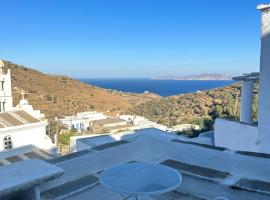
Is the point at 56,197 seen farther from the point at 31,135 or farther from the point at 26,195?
the point at 31,135

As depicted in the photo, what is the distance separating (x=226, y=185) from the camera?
3.63m

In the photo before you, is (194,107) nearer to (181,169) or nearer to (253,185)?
(181,169)

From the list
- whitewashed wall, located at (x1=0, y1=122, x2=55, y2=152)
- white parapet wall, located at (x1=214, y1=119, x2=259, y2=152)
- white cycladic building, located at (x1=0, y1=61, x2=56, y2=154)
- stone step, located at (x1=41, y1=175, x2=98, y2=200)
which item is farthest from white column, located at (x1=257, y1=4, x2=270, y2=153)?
whitewashed wall, located at (x1=0, y1=122, x2=55, y2=152)

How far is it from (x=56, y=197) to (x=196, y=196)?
159cm

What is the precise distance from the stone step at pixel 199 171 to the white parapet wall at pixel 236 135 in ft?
11.4

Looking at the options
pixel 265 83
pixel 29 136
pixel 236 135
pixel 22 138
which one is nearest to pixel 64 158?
pixel 265 83

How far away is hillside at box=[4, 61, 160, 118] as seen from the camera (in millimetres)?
44025

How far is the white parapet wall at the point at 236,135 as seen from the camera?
7703 mm

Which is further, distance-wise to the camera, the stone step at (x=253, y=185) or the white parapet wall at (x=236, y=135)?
the white parapet wall at (x=236, y=135)

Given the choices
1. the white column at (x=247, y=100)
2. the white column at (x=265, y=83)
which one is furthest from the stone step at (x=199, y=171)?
the white column at (x=247, y=100)

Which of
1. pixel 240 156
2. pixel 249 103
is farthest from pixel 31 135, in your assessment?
pixel 240 156

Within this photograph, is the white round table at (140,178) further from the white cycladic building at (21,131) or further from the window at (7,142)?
the window at (7,142)

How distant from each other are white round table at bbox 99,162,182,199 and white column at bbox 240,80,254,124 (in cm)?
680

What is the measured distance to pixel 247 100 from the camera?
349 inches
